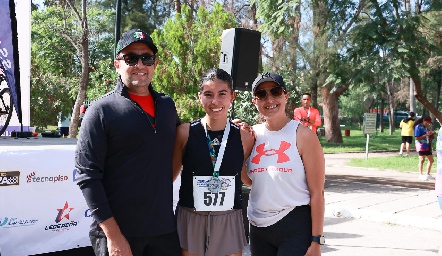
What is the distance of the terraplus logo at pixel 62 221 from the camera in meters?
4.35

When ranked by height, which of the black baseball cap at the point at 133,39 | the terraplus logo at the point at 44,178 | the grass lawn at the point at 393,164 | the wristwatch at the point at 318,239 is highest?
the black baseball cap at the point at 133,39

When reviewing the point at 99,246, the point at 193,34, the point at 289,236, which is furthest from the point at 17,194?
the point at 193,34

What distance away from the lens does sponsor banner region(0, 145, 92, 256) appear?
4.00 metres

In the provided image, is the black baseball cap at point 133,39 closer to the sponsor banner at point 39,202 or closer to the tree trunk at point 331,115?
the sponsor banner at point 39,202

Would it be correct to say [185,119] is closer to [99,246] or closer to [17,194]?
[17,194]

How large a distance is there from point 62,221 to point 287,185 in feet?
7.68

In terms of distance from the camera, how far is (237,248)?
9.47 feet

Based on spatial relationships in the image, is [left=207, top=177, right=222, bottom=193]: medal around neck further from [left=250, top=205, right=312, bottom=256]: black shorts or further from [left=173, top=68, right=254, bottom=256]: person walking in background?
[left=250, top=205, right=312, bottom=256]: black shorts

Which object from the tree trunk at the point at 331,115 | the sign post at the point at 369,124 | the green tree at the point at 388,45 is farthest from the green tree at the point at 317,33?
the sign post at the point at 369,124

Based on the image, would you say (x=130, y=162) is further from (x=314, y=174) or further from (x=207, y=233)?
(x=314, y=174)

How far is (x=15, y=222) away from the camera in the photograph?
407 centimetres

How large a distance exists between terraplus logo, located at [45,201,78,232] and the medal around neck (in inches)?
80.3

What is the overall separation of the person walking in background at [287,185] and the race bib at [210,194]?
0.71 feet

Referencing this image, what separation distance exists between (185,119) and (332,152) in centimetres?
1180
